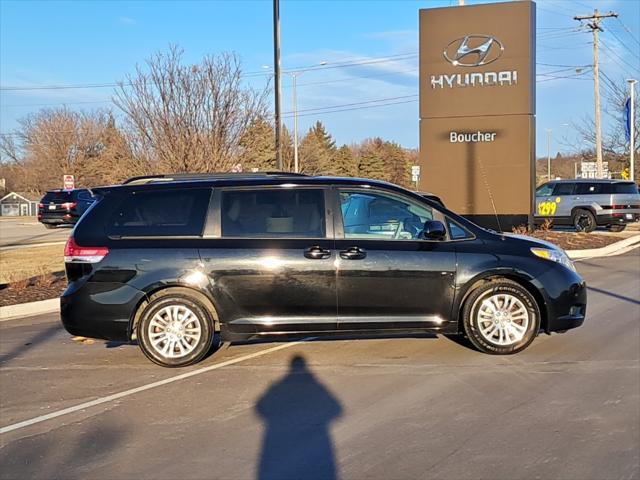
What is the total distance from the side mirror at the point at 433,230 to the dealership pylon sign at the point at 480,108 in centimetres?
1295

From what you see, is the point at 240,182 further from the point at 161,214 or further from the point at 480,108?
the point at 480,108

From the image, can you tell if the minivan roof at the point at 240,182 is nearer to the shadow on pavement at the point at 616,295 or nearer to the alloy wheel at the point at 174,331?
the alloy wheel at the point at 174,331

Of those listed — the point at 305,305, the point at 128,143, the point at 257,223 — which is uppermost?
the point at 128,143

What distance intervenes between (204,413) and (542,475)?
100 inches

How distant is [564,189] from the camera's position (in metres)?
24.4

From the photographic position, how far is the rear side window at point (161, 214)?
6.77 m

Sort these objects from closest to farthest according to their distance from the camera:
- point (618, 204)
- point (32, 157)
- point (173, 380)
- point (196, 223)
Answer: point (173, 380)
point (196, 223)
point (618, 204)
point (32, 157)

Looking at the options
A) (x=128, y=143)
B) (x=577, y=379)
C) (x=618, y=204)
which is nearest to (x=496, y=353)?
(x=577, y=379)

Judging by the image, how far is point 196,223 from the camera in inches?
266

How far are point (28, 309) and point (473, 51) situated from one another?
1466cm

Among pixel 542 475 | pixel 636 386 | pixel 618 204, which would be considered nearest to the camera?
pixel 542 475

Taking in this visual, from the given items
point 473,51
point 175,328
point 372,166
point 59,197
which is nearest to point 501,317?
point 175,328

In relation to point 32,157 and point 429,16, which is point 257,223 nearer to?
point 429,16

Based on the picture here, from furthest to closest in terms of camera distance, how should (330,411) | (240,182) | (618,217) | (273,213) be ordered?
(618,217), (240,182), (273,213), (330,411)
